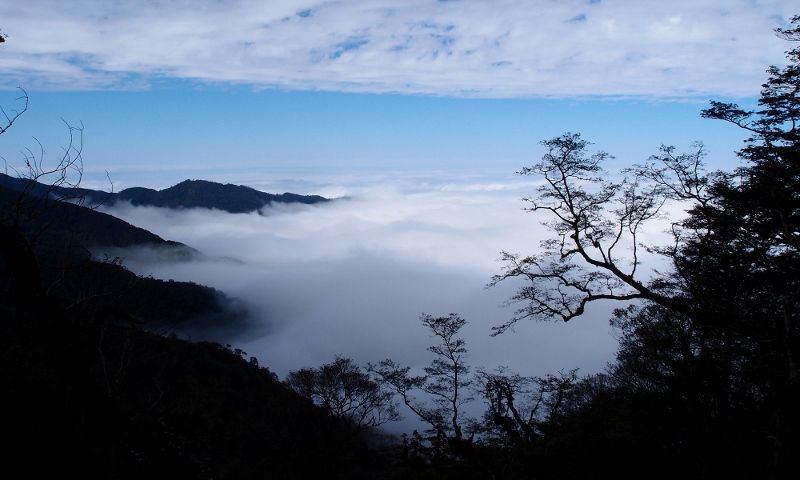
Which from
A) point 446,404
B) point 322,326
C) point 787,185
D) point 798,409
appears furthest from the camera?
point 322,326

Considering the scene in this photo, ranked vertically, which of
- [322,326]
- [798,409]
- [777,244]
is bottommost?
[798,409]

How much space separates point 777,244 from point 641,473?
615 centimetres

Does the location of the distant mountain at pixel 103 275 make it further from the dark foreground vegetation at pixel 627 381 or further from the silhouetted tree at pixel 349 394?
the silhouetted tree at pixel 349 394

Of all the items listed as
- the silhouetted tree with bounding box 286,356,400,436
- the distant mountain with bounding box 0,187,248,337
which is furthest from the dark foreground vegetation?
the silhouetted tree with bounding box 286,356,400,436

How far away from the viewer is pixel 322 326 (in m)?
139

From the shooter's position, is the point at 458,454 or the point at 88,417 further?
the point at 458,454

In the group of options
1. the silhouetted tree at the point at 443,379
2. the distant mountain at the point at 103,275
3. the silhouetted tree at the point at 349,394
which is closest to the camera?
the distant mountain at the point at 103,275

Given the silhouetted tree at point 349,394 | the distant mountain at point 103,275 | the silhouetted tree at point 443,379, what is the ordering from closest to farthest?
the distant mountain at point 103,275, the silhouetted tree at point 443,379, the silhouetted tree at point 349,394

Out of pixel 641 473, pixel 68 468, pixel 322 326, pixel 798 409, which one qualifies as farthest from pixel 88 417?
pixel 322 326

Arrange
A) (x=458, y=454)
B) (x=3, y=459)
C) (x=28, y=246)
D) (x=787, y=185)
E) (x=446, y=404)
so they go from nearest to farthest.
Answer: (x=28, y=246) → (x=3, y=459) → (x=787, y=185) → (x=458, y=454) → (x=446, y=404)

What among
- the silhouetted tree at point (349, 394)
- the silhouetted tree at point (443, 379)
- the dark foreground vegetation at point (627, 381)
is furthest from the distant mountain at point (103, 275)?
the silhouetted tree at point (443, 379)

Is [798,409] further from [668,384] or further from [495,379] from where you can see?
[495,379]

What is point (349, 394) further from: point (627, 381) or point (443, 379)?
point (627, 381)

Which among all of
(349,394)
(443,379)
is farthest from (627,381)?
(349,394)
